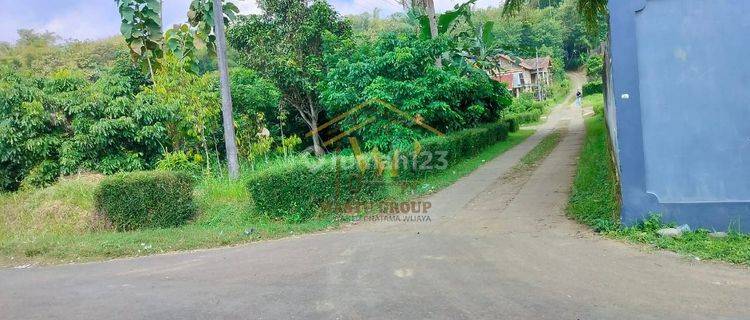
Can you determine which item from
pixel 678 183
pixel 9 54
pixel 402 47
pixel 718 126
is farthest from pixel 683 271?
pixel 9 54

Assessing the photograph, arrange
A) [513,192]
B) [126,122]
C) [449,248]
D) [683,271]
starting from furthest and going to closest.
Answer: [126,122] → [513,192] → [449,248] → [683,271]

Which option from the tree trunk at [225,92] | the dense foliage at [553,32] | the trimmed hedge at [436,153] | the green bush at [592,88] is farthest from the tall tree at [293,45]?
the dense foliage at [553,32]

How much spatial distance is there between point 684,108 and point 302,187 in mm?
6205

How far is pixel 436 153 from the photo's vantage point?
1455 cm

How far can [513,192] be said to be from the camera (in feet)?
37.6

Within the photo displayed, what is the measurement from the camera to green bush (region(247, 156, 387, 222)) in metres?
9.72

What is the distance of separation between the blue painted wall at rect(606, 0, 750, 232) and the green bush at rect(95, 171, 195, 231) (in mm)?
7966

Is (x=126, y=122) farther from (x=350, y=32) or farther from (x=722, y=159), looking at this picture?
(x=722, y=159)

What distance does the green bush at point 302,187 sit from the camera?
9.72 metres

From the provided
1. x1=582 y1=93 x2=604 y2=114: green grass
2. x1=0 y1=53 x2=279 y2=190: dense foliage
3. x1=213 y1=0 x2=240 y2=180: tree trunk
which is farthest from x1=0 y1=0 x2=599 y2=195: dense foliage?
x1=582 y1=93 x2=604 y2=114: green grass

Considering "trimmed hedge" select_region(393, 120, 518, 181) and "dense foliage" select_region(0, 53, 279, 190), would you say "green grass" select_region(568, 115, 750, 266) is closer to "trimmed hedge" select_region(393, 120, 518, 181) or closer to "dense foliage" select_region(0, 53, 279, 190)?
"trimmed hedge" select_region(393, 120, 518, 181)

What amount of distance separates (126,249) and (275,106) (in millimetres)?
10882

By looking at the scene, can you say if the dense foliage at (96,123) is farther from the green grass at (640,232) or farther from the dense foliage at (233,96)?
the green grass at (640,232)

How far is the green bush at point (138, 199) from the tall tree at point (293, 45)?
9.29 metres
